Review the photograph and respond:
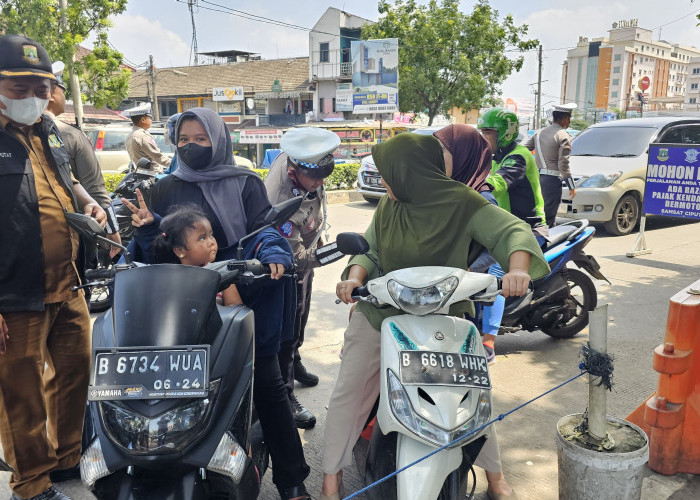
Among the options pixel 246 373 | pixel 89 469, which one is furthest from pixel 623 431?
pixel 89 469

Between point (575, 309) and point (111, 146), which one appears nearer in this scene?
point (575, 309)

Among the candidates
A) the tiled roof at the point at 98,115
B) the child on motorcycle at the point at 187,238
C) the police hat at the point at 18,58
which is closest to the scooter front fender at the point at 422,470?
the child on motorcycle at the point at 187,238

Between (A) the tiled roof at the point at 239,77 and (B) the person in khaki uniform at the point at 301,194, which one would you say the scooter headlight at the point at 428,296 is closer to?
(B) the person in khaki uniform at the point at 301,194

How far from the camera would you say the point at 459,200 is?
2.44 meters

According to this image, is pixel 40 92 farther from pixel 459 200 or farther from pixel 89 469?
pixel 459 200

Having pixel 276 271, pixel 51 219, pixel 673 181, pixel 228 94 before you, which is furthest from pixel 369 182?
pixel 228 94

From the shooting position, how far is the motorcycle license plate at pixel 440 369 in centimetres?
207

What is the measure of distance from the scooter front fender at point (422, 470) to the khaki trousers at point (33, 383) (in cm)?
168

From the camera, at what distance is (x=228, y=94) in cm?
3984

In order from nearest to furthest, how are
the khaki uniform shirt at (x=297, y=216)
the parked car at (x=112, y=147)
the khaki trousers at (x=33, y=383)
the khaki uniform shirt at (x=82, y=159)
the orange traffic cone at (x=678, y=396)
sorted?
1. the khaki trousers at (x=33, y=383)
2. the orange traffic cone at (x=678, y=396)
3. the khaki uniform shirt at (x=82, y=159)
4. the khaki uniform shirt at (x=297, y=216)
5. the parked car at (x=112, y=147)

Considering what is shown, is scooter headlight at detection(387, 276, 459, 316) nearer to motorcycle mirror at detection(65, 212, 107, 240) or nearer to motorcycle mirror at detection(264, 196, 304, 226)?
motorcycle mirror at detection(264, 196, 304, 226)

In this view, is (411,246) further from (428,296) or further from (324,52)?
(324,52)

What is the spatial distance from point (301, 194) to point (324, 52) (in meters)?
38.4

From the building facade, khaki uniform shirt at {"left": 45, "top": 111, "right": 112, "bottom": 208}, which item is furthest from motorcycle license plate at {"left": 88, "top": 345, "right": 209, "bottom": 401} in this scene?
the building facade
